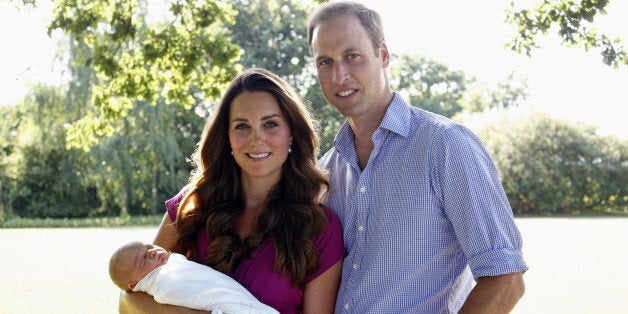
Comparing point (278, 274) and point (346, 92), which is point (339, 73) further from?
point (278, 274)

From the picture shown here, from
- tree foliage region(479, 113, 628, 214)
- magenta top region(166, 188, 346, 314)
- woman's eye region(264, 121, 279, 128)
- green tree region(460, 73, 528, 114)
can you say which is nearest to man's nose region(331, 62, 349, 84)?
woman's eye region(264, 121, 279, 128)

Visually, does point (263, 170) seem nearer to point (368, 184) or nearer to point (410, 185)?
point (368, 184)

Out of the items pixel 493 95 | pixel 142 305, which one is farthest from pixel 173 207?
pixel 493 95

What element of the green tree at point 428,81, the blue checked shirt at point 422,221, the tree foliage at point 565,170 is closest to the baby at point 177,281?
the blue checked shirt at point 422,221

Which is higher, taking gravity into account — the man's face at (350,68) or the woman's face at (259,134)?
the man's face at (350,68)

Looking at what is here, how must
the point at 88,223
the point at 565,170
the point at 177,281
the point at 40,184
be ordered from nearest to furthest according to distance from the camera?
the point at 177,281 < the point at 88,223 < the point at 565,170 < the point at 40,184

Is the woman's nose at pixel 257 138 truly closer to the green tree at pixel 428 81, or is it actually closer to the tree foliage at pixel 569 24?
the tree foliage at pixel 569 24

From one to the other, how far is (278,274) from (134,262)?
63cm

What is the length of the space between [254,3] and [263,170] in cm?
3704

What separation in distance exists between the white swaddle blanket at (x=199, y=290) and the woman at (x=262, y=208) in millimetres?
129

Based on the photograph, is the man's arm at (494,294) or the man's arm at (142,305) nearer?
the man's arm at (494,294)

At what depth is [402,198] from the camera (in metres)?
2.89

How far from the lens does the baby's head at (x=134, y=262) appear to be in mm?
3148

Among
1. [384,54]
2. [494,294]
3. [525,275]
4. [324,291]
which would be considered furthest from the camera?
[525,275]
